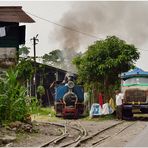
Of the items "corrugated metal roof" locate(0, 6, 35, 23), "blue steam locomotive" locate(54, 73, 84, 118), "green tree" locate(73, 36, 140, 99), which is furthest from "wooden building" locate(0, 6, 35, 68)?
A: "green tree" locate(73, 36, 140, 99)

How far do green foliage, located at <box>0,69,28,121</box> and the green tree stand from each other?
39.9 feet

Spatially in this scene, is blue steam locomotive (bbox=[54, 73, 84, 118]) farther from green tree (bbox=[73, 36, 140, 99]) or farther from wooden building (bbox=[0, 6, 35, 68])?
wooden building (bbox=[0, 6, 35, 68])

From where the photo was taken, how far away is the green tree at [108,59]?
3150 cm

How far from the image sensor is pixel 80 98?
103ft

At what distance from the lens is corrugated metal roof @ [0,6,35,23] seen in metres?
23.2

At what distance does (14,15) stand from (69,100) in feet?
28.2

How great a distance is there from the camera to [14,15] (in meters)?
24.0

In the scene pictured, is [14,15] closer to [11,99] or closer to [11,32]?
[11,32]

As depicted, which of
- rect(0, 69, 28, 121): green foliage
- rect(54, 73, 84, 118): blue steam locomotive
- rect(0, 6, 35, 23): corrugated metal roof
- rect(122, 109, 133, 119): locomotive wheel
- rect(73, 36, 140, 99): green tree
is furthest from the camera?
rect(73, 36, 140, 99): green tree

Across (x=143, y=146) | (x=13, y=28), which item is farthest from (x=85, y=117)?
(x=143, y=146)

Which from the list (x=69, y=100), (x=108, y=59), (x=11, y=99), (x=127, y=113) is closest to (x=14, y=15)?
(x=11, y=99)

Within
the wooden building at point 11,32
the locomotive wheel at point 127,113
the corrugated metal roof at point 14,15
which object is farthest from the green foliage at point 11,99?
the locomotive wheel at point 127,113

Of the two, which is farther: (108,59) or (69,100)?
(108,59)

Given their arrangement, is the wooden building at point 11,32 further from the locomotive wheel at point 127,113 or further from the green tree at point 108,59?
the locomotive wheel at point 127,113
